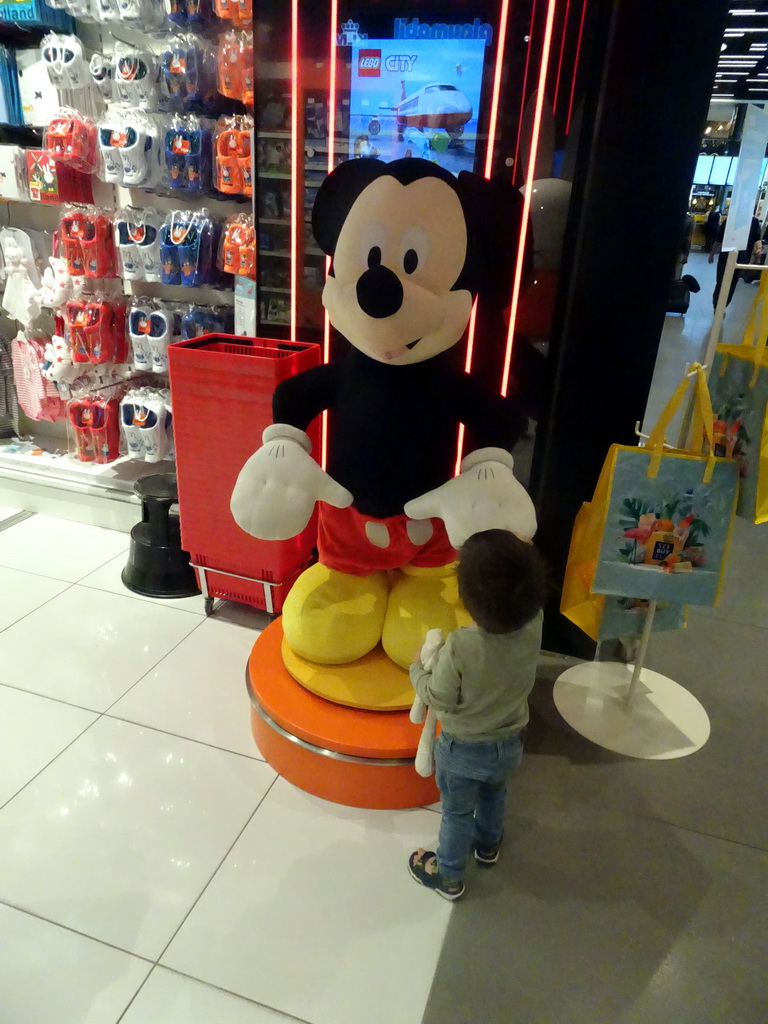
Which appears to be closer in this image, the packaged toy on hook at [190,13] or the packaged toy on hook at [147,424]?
the packaged toy on hook at [190,13]

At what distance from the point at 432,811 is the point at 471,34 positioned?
2.13m

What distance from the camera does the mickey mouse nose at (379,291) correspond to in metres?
1.45

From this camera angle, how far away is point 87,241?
2789 millimetres

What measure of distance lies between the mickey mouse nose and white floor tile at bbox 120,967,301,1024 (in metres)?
1.39

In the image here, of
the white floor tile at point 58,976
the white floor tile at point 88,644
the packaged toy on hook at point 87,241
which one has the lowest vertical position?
the white floor tile at point 88,644

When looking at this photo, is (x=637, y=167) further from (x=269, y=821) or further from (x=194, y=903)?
(x=194, y=903)

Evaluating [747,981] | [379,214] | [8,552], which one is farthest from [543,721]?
[8,552]

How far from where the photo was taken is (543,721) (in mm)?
2100

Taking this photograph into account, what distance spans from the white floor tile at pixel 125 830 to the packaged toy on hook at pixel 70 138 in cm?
212

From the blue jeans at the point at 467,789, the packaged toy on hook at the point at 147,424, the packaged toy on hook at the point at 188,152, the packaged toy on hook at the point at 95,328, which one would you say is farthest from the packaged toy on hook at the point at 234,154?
the blue jeans at the point at 467,789

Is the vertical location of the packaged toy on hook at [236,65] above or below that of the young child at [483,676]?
above

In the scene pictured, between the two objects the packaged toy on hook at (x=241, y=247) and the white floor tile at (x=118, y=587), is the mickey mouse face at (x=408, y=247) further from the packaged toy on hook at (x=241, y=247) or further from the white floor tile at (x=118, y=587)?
the white floor tile at (x=118, y=587)

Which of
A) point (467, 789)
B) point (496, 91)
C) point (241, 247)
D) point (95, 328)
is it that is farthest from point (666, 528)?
point (95, 328)

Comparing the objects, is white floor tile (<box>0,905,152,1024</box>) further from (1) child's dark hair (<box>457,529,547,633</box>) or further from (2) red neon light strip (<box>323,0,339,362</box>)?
(2) red neon light strip (<box>323,0,339,362</box>)
